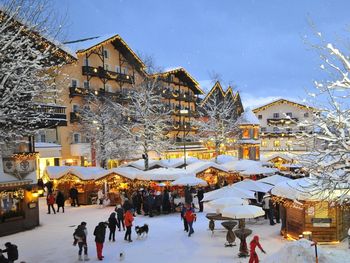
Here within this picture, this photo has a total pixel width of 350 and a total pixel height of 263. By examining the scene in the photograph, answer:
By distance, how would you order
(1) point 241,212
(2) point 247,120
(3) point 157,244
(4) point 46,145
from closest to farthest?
(1) point 241,212
(3) point 157,244
(4) point 46,145
(2) point 247,120

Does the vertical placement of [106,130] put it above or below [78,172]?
above

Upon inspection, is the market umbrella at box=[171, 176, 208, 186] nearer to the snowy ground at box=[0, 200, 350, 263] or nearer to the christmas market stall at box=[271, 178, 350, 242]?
the snowy ground at box=[0, 200, 350, 263]

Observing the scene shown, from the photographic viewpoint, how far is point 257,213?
48.7ft

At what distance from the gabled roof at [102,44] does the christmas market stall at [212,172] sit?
16207mm

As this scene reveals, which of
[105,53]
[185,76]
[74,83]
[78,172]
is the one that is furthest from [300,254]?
[185,76]

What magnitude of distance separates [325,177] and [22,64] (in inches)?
338

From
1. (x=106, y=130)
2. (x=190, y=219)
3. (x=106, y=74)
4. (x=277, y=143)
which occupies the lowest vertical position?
(x=190, y=219)

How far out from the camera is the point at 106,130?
36844mm

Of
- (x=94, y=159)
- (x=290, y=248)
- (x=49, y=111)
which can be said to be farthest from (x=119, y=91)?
(x=290, y=248)

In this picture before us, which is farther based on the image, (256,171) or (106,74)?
(106,74)

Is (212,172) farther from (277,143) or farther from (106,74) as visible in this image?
(277,143)

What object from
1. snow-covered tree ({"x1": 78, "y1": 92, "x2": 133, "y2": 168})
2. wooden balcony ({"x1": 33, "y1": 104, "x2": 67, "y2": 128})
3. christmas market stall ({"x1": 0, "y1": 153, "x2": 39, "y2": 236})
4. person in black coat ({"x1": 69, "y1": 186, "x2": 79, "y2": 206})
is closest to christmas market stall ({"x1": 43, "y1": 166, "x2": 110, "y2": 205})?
person in black coat ({"x1": 69, "y1": 186, "x2": 79, "y2": 206})

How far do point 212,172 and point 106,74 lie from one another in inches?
787

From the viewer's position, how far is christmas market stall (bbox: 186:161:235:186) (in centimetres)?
2888
